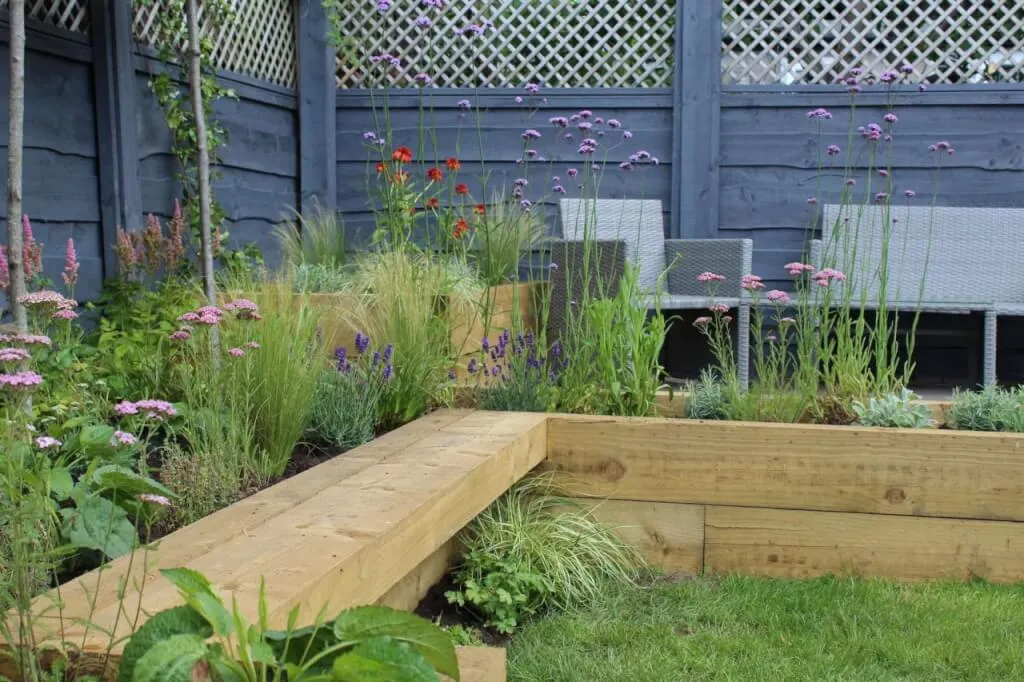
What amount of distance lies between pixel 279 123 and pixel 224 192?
0.82m

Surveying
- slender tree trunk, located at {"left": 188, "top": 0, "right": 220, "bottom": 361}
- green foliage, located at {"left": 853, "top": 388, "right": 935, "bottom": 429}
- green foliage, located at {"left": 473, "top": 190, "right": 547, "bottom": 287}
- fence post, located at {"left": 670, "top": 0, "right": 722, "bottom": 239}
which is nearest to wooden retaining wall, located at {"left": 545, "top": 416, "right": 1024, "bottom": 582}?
green foliage, located at {"left": 853, "top": 388, "right": 935, "bottom": 429}

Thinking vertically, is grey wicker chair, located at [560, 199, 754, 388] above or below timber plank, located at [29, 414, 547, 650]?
above

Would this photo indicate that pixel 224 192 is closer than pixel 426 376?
No

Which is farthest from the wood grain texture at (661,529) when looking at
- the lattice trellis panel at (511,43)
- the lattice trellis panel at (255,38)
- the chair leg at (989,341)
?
the lattice trellis panel at (511,43)

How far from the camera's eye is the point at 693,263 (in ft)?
17.0

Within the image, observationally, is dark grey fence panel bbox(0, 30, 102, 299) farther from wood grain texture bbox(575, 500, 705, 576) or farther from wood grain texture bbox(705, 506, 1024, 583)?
wood grain texture bbox(705, 506, 1024, 583)

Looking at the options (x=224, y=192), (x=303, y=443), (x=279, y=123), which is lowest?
(x=303, y=443)

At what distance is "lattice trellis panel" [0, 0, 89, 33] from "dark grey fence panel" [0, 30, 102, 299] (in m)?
0.08

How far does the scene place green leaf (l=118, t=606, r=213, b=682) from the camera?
3.57 ft

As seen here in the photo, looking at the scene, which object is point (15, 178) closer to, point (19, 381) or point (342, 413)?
point (342, 413)

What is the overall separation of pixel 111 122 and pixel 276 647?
3.20 metres

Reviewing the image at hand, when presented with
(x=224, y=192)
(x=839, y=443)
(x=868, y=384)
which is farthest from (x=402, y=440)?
(x=224, y=192)

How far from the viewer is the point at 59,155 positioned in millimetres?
3717

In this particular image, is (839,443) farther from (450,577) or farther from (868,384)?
(450,577)
